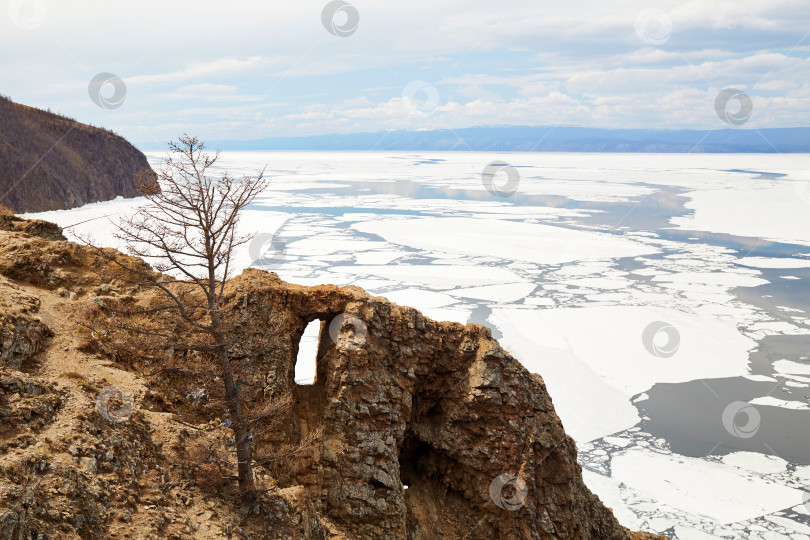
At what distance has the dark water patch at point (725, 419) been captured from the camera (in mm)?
24688

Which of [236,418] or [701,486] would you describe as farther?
[701,486]

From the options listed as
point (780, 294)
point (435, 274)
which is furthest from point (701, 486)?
point (780, 294)

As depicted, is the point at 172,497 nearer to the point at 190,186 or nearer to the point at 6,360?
the point at 6,360

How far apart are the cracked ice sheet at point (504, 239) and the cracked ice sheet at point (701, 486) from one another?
32797 mm

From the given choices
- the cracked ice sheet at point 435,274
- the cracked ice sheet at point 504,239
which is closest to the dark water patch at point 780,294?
the cracked ice sheet at point 504,239

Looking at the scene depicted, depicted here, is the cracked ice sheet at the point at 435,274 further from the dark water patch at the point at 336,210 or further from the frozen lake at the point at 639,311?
the dark water patch at the point at 336,210

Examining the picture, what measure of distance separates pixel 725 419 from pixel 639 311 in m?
14.3

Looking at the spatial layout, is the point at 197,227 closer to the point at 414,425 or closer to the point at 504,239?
the point at 414,425

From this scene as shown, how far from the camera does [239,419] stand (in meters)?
9.42

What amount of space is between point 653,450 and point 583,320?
14.7 m

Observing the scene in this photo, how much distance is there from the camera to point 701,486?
2198 centimetres

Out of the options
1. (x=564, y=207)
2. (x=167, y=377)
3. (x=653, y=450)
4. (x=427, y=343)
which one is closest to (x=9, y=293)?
(x=167, y=377)

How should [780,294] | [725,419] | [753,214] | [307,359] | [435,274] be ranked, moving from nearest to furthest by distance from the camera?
[725,419]
[307,359]
[780,294]
[435,274]
[753,214]

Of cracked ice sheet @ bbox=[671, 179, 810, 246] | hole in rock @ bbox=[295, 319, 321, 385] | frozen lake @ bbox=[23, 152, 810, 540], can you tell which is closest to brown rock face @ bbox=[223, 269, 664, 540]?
frozen lake @ bbox=[23, 152, 810, 540]
